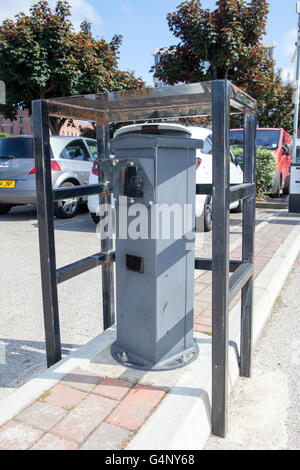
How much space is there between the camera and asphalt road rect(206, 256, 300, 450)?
2059 millimetres

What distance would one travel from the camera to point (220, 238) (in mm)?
1872

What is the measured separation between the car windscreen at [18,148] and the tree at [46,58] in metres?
5.18

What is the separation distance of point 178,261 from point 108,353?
785mm

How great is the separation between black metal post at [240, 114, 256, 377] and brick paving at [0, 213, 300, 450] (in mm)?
724

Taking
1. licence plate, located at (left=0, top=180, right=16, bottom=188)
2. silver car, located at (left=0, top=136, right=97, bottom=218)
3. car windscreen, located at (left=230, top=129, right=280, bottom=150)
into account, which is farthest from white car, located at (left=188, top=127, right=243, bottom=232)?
car windscreen, located at (left=230, top=129, right=280, bottom=150)

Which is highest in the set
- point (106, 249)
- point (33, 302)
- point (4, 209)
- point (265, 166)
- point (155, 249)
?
point (265, 166)

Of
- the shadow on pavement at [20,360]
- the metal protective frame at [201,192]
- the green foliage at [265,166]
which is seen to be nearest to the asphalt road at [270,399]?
the metal protective frame at [201,192]

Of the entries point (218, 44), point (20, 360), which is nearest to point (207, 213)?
point (20, 360)

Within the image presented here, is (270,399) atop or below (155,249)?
below

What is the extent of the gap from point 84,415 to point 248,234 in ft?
4.62

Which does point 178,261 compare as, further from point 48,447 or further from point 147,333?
point 48,447

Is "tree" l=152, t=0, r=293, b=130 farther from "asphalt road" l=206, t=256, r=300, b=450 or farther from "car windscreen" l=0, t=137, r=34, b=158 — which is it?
"asphalt road" l=206, t=256, r=300, b=450

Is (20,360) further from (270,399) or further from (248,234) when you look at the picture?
(248,234)

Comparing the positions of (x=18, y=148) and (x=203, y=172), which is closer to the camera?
(x=203, y=172)
